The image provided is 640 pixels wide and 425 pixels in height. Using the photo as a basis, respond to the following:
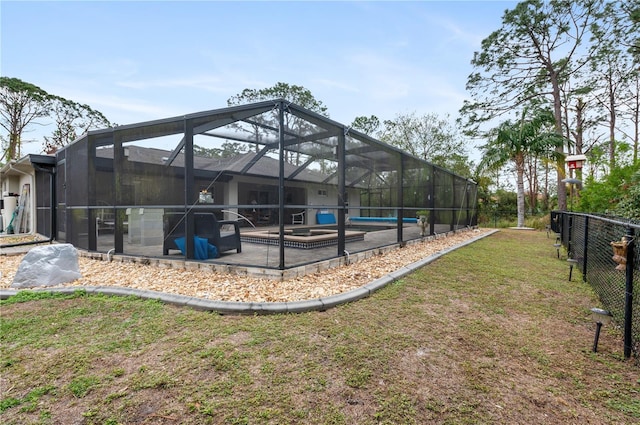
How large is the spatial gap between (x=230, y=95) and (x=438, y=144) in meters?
17.4

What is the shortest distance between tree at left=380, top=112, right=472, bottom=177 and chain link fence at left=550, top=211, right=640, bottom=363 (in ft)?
57.5

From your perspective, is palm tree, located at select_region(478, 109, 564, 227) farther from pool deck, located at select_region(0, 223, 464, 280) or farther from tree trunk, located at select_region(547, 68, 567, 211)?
pool deck, located at select_region(0, 223, 464, 280)

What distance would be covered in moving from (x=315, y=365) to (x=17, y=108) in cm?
2656

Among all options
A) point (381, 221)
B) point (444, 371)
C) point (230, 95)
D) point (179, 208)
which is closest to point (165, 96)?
point (179, 208)

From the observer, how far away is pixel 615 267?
10.4 ft

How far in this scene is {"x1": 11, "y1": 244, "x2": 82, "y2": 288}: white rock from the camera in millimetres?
3818

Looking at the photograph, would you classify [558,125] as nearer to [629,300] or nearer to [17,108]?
[629,300]

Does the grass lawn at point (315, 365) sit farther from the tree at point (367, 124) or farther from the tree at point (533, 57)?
the tree at point (367, 124)

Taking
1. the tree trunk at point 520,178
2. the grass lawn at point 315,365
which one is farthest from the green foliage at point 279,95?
the grass lawn at point 315,365

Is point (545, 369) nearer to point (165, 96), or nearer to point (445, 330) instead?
point (445, 330)

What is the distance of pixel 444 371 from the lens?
77.4 inches

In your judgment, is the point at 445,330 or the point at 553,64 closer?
the point at 445,330

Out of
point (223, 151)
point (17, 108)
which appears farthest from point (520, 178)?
point (17, 108)

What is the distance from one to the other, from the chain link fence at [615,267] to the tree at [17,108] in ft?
89.2
